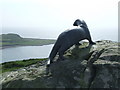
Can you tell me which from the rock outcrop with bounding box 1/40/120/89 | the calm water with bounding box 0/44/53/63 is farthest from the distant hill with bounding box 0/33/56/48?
the rock outcrop with bounding box 1/40/120/89

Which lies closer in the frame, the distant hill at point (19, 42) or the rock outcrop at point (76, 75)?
the rock outcrop at point (76, 75)

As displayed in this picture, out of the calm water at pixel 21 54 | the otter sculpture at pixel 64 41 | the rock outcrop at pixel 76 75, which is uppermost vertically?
the otter sculpture at pixel 64 41

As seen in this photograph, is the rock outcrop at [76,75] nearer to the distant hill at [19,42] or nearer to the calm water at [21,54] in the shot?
the calm water at [21,54]

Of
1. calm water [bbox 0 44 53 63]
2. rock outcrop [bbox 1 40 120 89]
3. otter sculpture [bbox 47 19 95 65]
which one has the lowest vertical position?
calm water [bbox 0 44 53 63]

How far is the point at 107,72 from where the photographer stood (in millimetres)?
7328

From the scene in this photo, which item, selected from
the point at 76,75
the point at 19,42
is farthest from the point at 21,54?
the point at 76,75

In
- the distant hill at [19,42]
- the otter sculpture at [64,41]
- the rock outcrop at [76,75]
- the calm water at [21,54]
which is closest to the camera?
the rock outcrop at [76,75]

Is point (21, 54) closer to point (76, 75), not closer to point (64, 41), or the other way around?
point (64, 41)

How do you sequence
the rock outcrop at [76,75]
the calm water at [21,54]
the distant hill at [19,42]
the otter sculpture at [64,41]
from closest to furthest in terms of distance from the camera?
the rock outcrop at [76,75], the otter sculpture at [64,41], the calm water at [21,54], the distant hill at [19,42]

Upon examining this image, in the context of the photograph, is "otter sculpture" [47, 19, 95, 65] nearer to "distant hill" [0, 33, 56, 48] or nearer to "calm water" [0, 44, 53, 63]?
"calm water" [0, 44, 53, 63]

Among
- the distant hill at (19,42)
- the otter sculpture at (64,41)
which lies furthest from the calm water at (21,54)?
the otter sculpture at (64,41)

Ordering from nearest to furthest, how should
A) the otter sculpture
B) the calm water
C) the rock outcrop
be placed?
the rock outcrop, the otter sculpture, the calm water

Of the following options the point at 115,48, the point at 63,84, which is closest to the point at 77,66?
the point at 63,84

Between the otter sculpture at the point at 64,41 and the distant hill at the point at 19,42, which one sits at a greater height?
the otter sculpture at the point at 64,41
